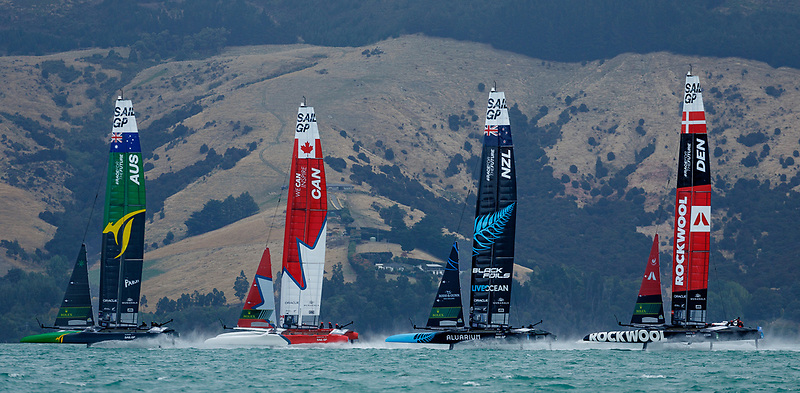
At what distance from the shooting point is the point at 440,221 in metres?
183

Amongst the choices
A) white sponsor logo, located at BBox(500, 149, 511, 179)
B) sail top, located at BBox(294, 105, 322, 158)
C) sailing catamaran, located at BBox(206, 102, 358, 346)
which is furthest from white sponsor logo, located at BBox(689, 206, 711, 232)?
sail top, located at BBox(294, 105, 322, 158)

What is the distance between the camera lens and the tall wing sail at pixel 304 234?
65.2 metres

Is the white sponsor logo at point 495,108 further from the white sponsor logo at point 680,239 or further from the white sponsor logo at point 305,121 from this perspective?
the white sponsor logo at point 680,239

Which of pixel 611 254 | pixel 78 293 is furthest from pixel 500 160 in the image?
pixel 611 254

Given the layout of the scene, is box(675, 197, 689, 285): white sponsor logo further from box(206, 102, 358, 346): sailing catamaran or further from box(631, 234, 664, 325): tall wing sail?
box(206, 102, 358, 346): sailing catamaran

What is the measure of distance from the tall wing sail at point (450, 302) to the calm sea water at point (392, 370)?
1.88m

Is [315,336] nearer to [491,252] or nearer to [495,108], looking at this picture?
[491,252]

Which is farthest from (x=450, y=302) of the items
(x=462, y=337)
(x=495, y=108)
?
(x=495, y=108)

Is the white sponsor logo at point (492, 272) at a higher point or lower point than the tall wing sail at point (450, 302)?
higher

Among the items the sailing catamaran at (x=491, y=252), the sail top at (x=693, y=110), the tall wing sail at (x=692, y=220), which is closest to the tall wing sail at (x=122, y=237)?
the sailing catamaran at (x=491, y=252)

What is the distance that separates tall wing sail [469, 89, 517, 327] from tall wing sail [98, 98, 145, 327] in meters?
18.2

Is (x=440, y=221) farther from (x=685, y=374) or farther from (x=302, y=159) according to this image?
(x=685, y=374)

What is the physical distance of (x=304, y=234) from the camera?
65.6 m

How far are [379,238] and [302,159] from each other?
9778 centimetres
